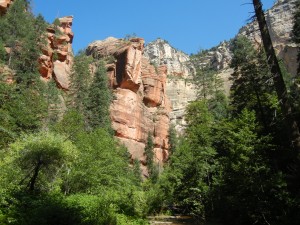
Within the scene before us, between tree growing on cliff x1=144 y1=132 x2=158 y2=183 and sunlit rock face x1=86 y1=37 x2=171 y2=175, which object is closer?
tree growing on cliff x1=144 y1=132 x2=158 y2=183

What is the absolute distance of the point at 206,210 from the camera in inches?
1113

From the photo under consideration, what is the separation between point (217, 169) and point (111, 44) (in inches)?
2524

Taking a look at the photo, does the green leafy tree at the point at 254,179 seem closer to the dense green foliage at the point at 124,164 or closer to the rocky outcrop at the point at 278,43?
the dense green foliage at the point at 124,164

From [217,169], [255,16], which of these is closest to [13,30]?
[217,169]

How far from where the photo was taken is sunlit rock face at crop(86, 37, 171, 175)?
2662 inches

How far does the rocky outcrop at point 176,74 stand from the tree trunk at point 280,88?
77158mm

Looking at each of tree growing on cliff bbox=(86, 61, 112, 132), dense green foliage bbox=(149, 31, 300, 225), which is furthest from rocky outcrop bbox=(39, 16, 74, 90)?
dense green foliage bbox=(149, 31, 300, 225)

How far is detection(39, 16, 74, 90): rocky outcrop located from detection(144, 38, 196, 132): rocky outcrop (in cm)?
2949

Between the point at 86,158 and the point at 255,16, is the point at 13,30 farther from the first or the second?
the point at 255,16

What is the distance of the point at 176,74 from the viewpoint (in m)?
137

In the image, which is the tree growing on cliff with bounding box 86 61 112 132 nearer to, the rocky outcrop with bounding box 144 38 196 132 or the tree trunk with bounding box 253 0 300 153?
the rocky outcrop with bounding box 144 38 196 132

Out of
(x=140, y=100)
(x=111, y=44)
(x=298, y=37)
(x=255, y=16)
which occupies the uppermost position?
(x=111, y=44)

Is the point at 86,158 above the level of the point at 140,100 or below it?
below

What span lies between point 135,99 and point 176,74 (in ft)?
220
